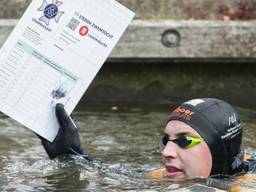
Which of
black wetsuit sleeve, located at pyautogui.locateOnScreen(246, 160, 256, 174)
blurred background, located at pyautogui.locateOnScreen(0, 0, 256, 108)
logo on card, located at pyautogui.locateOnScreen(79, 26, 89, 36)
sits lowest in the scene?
black wetsuit sleeve, located at pyautogui.locateOnScreen(246, 160, 256, 174)

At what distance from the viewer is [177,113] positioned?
5.34 metres

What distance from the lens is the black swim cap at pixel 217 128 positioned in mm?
5277

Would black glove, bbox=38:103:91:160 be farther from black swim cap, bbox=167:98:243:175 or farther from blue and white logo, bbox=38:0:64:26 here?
black swim cap, bbox=167:98:243:175

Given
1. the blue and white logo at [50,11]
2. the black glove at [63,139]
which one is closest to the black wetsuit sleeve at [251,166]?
the black glove at [63,139]

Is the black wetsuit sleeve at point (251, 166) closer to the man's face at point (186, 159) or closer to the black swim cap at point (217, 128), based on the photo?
the black swim cap at point (217, 128)

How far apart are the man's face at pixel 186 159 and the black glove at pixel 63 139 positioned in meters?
0.69

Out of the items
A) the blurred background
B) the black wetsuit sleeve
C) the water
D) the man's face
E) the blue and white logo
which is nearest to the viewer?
the man's face

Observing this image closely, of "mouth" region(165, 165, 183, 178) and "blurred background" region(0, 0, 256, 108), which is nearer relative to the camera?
"mouth" region(165, 165, 183, 178)

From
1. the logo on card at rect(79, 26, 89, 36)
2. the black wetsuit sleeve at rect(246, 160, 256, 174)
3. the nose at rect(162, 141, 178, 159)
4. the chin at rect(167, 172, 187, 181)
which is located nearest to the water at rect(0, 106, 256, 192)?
the chin at rect(167, 172, 187, 181)

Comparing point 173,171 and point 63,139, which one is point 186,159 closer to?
point 173,171

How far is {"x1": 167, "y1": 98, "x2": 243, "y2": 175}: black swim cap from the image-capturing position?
5277mm

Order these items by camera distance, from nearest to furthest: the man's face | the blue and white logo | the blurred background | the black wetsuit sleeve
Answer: the man's face
the blue and white logo
the black wetsuit sleeve
the blurred background

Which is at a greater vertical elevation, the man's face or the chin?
the man's face

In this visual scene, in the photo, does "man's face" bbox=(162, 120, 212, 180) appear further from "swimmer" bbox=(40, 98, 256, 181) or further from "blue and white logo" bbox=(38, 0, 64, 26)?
"blue and white logo" bbox=(38, 0, 64, 26)
